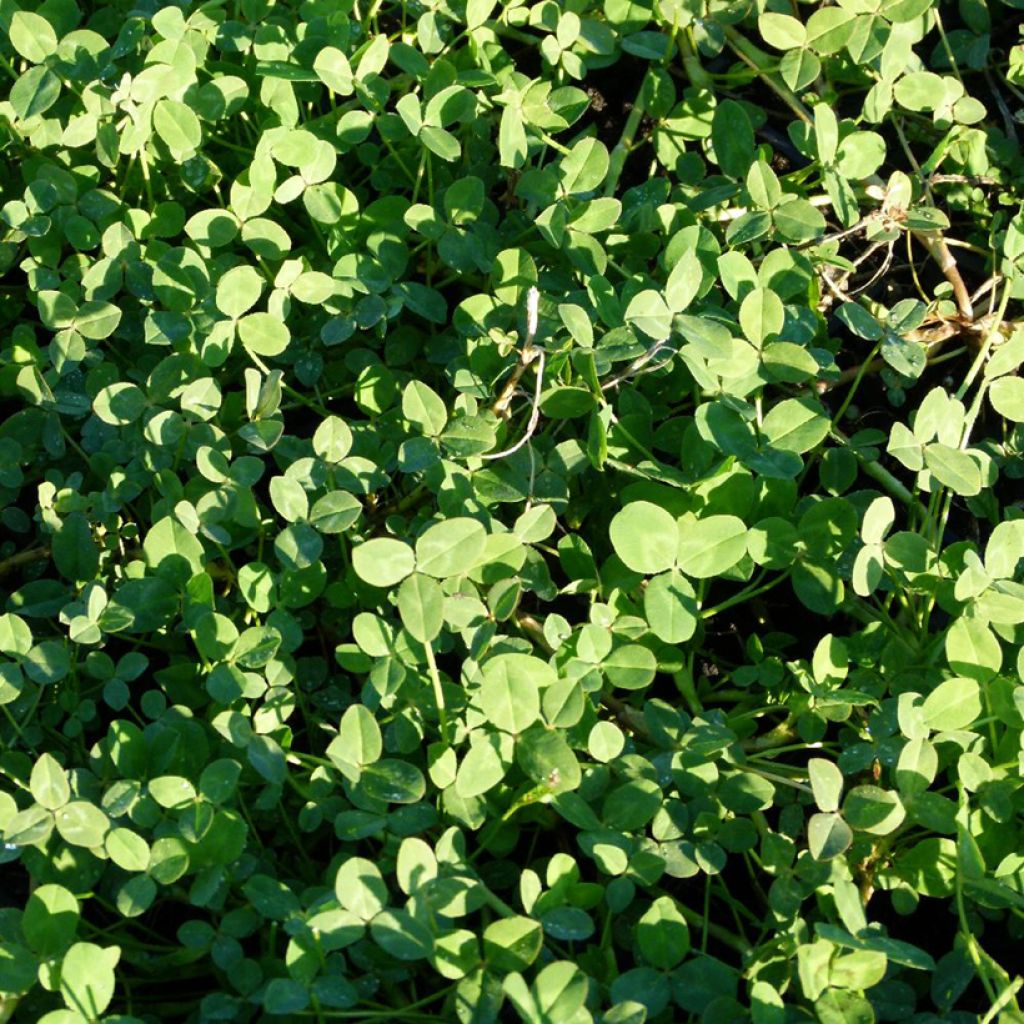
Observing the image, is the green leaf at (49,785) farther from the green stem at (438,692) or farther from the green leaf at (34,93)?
the green leaf at (34,93)

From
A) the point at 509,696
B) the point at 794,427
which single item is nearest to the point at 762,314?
the point at 794,427

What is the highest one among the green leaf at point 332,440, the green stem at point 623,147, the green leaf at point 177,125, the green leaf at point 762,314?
the green leaf at point 177,125

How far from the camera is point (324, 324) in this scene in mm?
2320

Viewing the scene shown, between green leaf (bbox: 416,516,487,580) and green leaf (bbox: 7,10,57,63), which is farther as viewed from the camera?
green leaf (bbox: 7,10,57,63)

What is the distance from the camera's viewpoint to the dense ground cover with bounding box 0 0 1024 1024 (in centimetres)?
182

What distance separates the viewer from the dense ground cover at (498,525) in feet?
5.97

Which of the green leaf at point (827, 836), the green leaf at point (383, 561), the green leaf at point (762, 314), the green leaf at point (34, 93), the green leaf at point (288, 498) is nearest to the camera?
the green leaf at point (827, 836)

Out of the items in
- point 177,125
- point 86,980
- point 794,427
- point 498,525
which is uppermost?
point 177,125

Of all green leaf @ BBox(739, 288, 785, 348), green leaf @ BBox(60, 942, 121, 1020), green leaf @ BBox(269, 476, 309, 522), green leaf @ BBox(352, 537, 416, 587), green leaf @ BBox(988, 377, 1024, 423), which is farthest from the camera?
green leaf @ BBox(988, 377, 1024, 423)

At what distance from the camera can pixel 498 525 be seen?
2.08 meters

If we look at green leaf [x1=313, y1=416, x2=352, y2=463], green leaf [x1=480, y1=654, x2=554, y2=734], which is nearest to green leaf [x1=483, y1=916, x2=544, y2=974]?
green leaf [x1=480, y1=654, x2=554, y2=734]

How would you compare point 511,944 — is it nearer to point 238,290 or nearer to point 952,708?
point 952,708

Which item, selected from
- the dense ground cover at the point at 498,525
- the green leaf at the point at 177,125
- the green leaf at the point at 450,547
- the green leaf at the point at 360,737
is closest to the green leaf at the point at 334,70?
the dense ground cover at the point at 498,525

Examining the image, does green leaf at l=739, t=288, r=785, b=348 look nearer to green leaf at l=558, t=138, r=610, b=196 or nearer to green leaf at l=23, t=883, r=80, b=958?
green leaf at l=558, t=138, r=610, b=196
